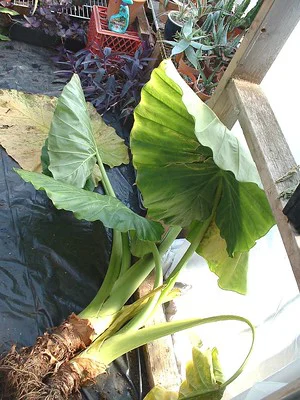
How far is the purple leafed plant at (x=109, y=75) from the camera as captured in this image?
7.80ft

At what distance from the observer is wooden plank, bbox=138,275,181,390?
1.55 meters

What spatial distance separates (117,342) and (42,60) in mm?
1629

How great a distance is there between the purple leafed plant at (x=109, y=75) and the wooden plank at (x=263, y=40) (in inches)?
35.5

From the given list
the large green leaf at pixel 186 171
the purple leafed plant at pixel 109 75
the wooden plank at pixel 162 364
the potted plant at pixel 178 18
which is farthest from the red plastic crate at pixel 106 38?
the wooden plank at pixel 162 364

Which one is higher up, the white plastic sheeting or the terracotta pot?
the terracotta pot

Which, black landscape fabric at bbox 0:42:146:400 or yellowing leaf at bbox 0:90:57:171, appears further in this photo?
yellowing leaf at bbox 0:90:57:171

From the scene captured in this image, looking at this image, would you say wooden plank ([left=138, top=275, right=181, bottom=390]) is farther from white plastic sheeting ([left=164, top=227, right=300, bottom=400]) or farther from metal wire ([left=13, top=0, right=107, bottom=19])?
metal wire ([left=13, top=0, right=107, bottom=19])

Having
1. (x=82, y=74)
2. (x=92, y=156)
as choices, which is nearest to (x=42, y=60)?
(x=82, y=74)

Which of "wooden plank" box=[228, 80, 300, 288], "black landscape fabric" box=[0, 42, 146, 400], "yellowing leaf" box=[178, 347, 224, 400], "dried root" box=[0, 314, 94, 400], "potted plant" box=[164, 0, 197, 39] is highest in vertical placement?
"wooden plank" box=[228, 80, 300, 288]

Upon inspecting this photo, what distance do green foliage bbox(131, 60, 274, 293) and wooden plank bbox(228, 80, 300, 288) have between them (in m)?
0.05

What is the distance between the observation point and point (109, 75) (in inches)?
97.5

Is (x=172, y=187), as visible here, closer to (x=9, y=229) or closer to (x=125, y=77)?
(x=9, y=229)

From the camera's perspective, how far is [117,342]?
1489 mm

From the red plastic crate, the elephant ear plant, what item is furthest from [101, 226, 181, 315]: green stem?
the red plastic crate
